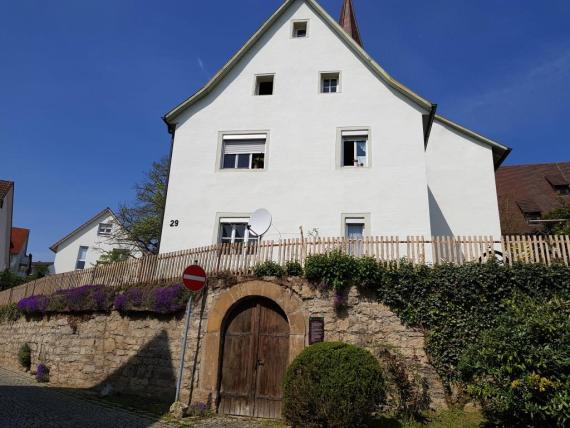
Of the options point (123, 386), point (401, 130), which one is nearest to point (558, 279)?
point (401, 130)

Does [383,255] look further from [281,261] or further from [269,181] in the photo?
[269,181]

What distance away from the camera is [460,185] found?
17.6 meters

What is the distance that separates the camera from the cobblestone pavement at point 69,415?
775cm

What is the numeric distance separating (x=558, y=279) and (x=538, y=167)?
24.2m

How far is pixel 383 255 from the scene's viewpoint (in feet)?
31.9

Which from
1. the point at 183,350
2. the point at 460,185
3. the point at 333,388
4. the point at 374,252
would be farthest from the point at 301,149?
the point at 333,388

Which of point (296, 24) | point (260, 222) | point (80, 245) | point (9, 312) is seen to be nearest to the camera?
point (260, 222)

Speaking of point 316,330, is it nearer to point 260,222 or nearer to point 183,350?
point 183,350

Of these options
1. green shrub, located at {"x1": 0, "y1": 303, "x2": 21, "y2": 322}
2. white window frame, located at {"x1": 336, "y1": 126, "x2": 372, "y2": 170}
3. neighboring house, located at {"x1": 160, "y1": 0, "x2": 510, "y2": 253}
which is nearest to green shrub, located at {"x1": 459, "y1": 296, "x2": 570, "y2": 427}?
neighboring house, located at {"x1": 160, "y1": 0, "x2": 510, "y2": 253}

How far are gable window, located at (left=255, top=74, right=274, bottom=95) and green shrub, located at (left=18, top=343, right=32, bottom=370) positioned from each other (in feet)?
41.0

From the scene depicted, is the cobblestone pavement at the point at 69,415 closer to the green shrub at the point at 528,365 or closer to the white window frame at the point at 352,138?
the green shrub at the point at 528,365

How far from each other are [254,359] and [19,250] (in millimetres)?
50576

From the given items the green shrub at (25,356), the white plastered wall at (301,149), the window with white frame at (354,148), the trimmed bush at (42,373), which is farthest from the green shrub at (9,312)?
the window with white frame at (354,148)

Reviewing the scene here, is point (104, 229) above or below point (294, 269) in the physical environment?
above
